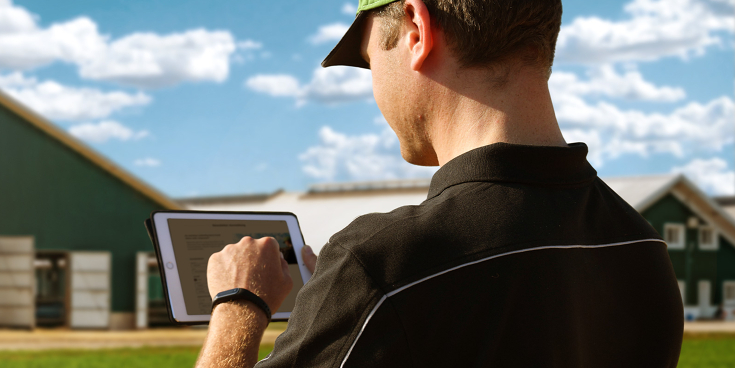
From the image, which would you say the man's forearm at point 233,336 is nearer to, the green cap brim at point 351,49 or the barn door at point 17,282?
the green cap brim at point 351,49

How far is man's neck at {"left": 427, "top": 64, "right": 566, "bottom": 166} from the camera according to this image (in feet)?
4.32

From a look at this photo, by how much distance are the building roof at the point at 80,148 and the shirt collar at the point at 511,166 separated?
755 inches

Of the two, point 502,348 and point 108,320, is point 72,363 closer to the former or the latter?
point 108,320

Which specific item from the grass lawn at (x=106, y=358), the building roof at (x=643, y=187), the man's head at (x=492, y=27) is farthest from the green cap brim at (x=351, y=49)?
the building roof at (x=643, y=187)

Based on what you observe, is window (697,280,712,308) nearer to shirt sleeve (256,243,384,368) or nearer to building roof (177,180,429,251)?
building roof (177,180,429,251)

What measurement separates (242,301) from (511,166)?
1.89ft

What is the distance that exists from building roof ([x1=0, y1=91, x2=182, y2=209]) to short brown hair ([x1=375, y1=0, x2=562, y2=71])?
62.6ft

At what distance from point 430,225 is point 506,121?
0.93 feet

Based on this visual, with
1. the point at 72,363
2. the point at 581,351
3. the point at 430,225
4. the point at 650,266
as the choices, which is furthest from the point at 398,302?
the point at 72,363

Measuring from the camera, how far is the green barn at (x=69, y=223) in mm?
17984

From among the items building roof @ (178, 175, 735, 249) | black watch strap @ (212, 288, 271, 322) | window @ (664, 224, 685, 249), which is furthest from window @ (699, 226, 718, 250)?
black watch strap @ (212, 288, 271, 322)

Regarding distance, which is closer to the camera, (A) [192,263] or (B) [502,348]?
(B) [502,348]

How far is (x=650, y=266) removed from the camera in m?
1.40

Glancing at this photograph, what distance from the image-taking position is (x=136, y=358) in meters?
11.7
